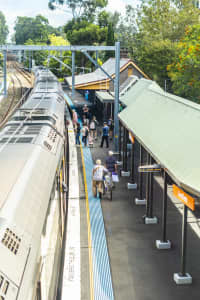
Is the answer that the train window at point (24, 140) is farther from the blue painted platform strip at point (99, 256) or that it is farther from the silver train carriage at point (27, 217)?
the blue painted platform strip at point (99, 256)

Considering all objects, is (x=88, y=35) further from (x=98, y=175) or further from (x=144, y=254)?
(x=144, y=254)

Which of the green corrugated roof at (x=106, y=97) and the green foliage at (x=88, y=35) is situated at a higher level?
the green foliage at (x=88, y=35)

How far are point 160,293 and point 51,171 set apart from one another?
10.7ft

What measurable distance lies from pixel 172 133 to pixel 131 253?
3.09 metres

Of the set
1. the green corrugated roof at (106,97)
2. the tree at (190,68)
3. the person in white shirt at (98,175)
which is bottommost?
the person in white shirt at (98,175)

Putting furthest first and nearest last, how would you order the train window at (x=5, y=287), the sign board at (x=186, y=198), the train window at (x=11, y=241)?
the sign board at (x=186, y=198) → the train window at (x=11, y=241) → the train window at (x=5, y=287)

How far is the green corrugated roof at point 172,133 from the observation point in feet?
26.8

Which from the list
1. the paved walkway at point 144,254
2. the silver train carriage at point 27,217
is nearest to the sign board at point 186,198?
the paved walkway at point 144,254

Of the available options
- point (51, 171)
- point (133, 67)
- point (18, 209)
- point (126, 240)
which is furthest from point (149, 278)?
point (133, 67)

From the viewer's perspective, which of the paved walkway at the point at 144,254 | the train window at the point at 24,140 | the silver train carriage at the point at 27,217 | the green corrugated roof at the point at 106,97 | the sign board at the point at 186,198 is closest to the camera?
the silver train carriage at the point at 27,217

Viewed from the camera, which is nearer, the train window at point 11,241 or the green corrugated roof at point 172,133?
the train window at point 11,241

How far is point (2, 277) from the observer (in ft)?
15.1

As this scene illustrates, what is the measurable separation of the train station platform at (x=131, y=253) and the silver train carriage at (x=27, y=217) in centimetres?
233

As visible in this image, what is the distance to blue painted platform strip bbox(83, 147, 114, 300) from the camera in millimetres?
9571
